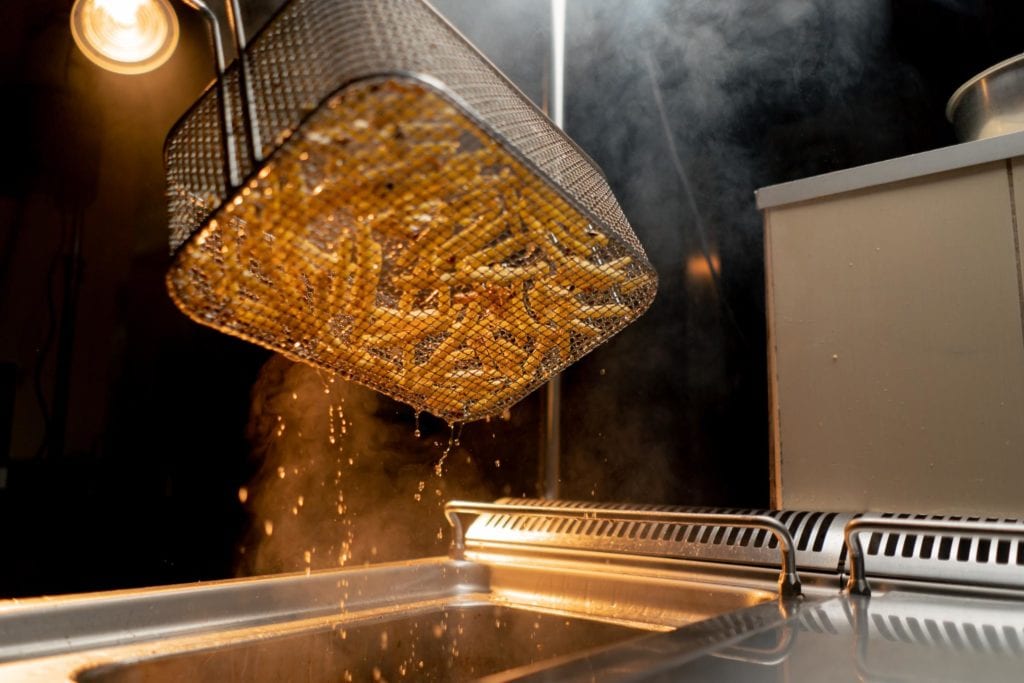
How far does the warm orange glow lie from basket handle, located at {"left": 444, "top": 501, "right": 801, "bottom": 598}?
0.69m

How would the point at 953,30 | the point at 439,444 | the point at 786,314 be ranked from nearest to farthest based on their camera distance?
the point at 786,314
the point at 953,30
the point at 439,444

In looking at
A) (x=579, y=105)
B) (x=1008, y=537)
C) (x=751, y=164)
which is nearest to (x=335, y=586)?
(x=1008, y=537)

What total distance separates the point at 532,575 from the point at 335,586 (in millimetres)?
296

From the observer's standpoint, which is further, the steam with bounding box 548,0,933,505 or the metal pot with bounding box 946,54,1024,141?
the steam with bounding box 548,0,933,505

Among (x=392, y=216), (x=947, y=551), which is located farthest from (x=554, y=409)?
(x=392, y=216)

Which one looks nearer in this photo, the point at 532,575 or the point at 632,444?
the point at 532,575

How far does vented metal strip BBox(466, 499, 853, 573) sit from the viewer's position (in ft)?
3.09

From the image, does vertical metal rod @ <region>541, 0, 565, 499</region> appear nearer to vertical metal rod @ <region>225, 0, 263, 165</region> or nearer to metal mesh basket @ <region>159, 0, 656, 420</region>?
metal mesh basket @ <region>159, 0, 656, 420</region>

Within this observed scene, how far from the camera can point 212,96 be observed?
61 cm

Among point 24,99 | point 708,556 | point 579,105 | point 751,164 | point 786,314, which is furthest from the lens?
point 579,105

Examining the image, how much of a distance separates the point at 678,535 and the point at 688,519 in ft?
0.43


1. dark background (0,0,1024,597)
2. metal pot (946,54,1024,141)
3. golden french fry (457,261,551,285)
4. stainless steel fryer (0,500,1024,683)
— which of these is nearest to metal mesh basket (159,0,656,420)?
golden french fry (457,261,551,285)

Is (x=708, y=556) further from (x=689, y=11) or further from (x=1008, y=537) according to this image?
(x=689, y=11)

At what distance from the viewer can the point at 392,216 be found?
1.72 feet
